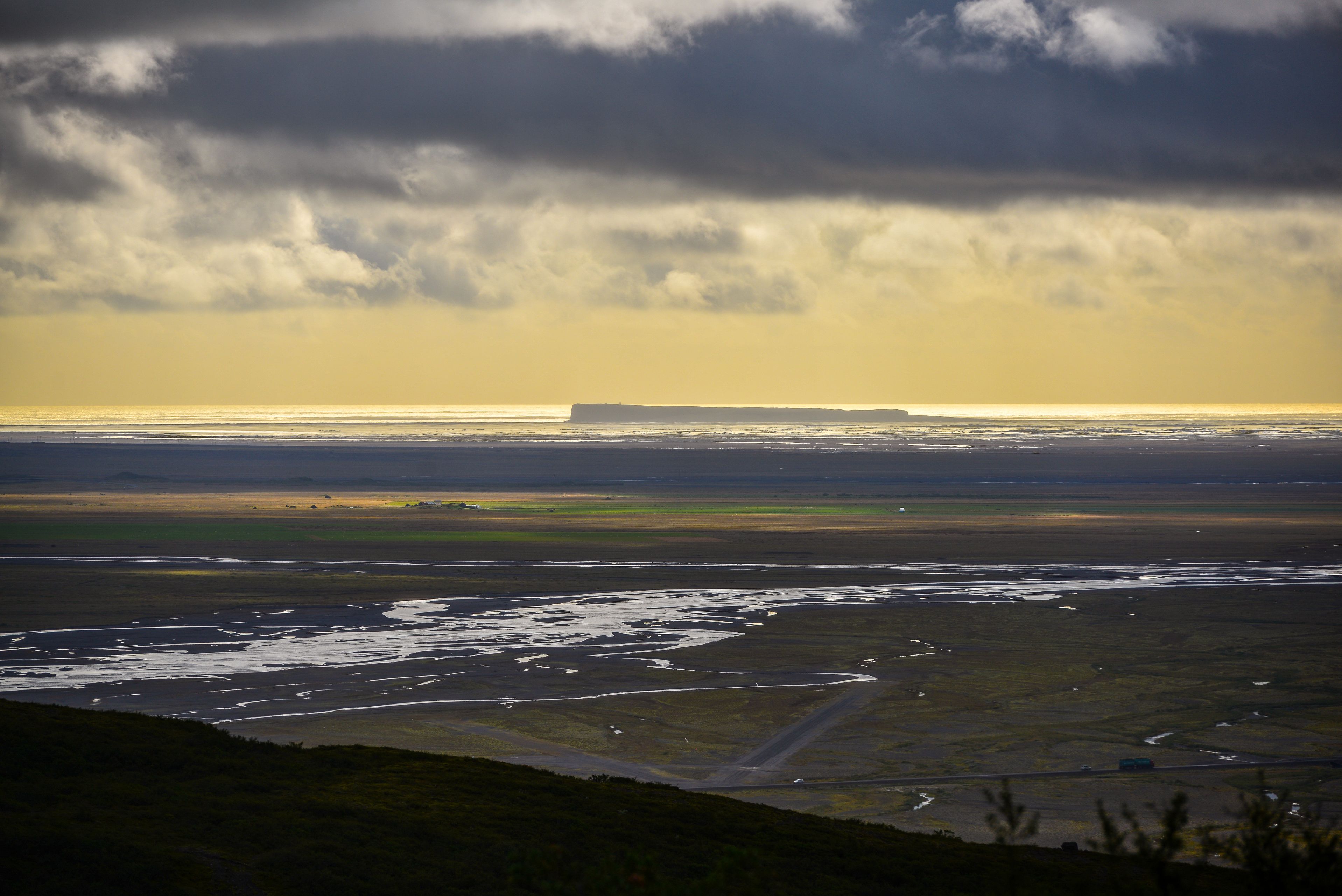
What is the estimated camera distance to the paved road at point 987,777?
28469mm

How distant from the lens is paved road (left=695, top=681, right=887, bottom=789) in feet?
96.9

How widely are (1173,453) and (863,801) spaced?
175 m

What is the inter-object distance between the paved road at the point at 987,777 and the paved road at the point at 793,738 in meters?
0.50

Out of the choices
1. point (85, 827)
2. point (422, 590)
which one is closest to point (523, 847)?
point (85, 827)

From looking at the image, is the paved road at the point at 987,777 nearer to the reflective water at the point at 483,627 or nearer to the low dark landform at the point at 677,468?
the reflective water at the point at 483,627

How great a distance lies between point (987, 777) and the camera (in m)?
28.8

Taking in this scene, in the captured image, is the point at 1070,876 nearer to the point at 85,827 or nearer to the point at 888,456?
the point at 85,827

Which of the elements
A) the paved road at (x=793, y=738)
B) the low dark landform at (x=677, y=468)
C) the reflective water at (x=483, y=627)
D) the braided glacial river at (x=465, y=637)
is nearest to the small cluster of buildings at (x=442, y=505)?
the low dark landform at (x=677, y=468)

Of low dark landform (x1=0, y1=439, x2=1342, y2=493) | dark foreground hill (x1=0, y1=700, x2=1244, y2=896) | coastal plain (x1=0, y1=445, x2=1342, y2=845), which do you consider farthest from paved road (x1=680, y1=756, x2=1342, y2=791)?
low dark landform (x1=0, y1=439, x2=1342, y2=493)

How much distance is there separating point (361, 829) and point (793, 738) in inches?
548

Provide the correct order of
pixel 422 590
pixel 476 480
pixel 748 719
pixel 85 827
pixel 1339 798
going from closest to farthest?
pixel 85 827 < pixel 1339 798 < pixel 748 719 < pixel 422 590 < pixel 476 480

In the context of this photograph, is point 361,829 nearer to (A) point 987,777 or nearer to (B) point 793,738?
(B) point 793,738

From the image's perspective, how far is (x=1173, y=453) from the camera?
615 ft

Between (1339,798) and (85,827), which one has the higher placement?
(85,827)
